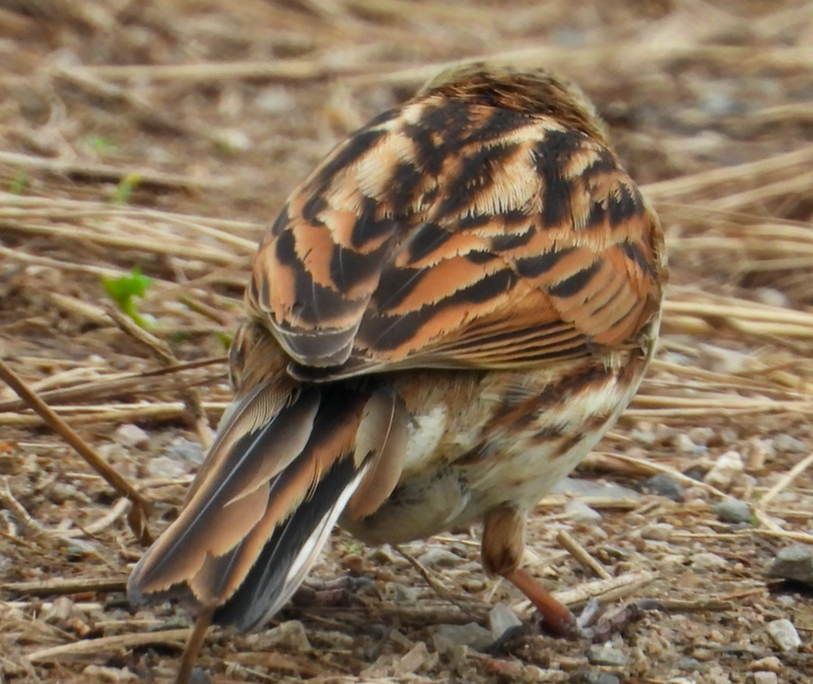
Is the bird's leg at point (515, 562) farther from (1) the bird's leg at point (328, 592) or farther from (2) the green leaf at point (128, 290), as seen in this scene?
(2) the green leaf at point (128, 290)

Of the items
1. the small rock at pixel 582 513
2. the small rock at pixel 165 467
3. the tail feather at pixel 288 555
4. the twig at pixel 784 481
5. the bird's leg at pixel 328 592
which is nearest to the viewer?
the tail feather at pixel 288 555

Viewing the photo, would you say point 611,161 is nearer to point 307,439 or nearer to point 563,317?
point 563,317

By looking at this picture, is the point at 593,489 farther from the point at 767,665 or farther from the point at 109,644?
the point at 109,644

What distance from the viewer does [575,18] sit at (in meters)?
12.7

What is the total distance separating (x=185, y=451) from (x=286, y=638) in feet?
4.62

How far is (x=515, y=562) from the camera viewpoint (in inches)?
174

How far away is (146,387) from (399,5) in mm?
7667

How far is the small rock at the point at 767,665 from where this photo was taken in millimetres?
4216

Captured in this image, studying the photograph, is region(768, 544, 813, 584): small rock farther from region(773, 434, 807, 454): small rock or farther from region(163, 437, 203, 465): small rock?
region(163, 437, 203, 465): small rock

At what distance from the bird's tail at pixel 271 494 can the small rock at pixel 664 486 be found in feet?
6.71

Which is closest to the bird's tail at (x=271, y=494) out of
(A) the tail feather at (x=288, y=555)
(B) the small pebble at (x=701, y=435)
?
(A) the tail feather at (x=288, y=555)

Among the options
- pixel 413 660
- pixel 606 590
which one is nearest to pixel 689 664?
pixel 606 590

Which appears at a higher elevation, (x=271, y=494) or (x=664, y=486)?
(x=271, y=494)

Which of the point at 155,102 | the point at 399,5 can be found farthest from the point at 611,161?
the point at 399,5
